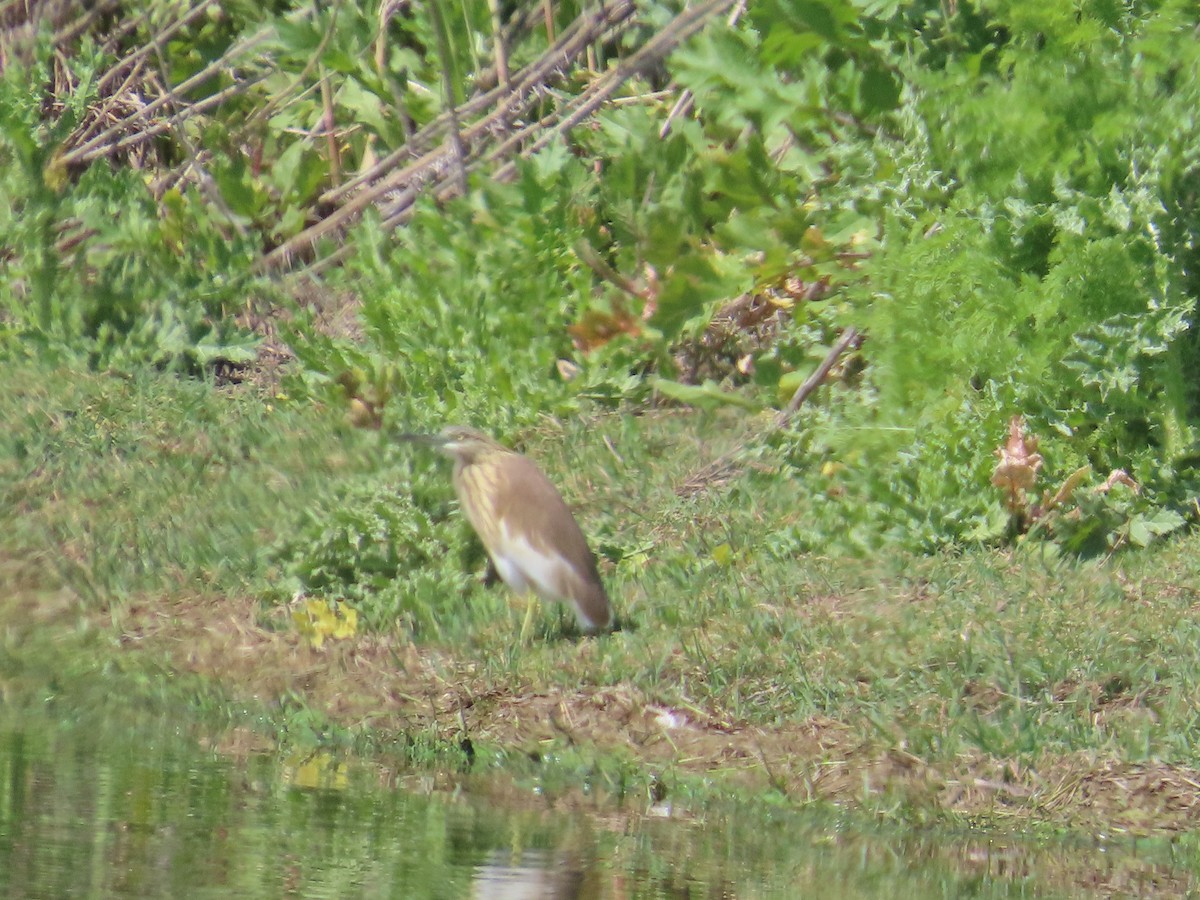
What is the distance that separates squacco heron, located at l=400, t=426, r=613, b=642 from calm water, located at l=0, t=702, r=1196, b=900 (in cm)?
118

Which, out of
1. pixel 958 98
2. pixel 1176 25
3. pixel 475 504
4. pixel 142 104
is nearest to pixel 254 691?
pixel 475 504

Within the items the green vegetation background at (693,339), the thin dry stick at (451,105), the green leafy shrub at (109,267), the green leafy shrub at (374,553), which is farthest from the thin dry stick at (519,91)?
the green leafy shrub at (374,553)

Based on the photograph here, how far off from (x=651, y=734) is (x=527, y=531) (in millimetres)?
1119

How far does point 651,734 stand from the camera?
21.3ft

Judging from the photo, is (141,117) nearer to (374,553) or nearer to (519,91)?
(519,91)

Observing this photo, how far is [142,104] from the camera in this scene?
40.1ft

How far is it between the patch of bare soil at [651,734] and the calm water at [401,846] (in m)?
0.24

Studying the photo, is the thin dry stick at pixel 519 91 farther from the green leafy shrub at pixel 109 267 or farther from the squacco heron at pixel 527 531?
the squacco heron at pixel 527 531

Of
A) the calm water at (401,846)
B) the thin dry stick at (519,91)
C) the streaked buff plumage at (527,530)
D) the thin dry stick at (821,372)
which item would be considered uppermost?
the thin dry stick at (519,91)

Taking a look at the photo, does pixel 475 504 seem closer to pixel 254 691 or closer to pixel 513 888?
pixel 254 691

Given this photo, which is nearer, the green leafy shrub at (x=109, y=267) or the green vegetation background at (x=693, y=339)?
the green vegetation background at (x=693, y=339)

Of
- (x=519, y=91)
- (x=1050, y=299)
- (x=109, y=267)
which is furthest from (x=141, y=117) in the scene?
(x=1050, y=299)

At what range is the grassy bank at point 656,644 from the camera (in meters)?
6.14

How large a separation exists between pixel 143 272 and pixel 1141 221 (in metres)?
5.56
